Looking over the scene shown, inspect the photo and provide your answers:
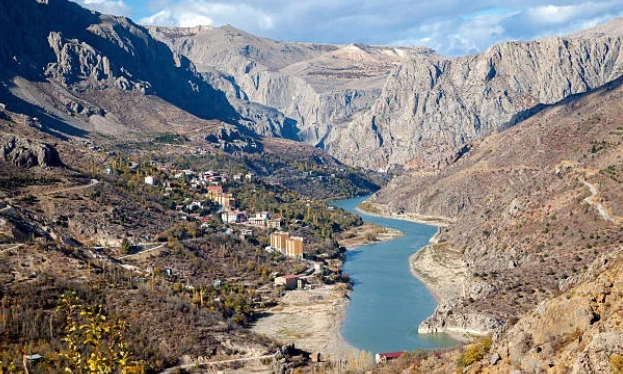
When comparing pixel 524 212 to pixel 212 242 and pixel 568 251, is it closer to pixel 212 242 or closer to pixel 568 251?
pixel 568 251

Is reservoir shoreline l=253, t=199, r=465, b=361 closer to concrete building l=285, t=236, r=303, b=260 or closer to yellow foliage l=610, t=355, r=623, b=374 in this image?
concrete building l=285, t=236, r=303, b=260

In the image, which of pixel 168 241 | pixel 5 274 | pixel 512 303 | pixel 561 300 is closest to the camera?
pixel 561 300

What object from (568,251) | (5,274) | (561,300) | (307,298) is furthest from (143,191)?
(561,300)

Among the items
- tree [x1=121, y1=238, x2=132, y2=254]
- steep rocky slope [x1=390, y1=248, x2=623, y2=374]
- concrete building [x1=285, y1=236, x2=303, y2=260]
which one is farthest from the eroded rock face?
steep rocky slope [x1=390, y1=248, x2=623, y2=374]

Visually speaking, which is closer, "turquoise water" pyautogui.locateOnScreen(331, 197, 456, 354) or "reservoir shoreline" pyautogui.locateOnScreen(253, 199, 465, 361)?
"reservoir shoreline" pyautogui.locateOnScreen(253, 199, 465, 361)

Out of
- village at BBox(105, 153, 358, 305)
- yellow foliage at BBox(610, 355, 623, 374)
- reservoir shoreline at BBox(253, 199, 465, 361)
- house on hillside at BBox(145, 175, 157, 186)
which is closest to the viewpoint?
yellow foliage at BBox(610, 355, 623, 374)

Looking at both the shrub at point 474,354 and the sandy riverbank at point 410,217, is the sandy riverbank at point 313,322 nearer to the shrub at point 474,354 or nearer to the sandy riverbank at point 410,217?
the shrub at point 474,354

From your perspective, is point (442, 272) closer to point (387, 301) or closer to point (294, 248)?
point (387, 301)
